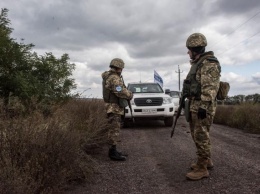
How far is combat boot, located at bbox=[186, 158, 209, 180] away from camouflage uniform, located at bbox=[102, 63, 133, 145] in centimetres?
177

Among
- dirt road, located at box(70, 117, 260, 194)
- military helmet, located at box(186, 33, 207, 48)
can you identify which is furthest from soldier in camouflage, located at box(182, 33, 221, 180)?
dirt road, located at box(70, 117, 260, 194)

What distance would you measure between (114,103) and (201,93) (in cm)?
193

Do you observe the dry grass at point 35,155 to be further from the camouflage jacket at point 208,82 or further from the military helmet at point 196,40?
the military helmet at point 196,40

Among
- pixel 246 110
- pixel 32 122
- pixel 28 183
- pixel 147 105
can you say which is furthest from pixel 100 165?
pixel 246 110

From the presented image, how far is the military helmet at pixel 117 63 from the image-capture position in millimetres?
6012

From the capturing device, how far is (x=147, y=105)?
1084 cm

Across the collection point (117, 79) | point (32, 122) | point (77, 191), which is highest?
point (117, 79)

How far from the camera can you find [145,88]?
12.2 meters

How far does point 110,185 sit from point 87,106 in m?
3.63

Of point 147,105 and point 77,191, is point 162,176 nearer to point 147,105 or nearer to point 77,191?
point 77,191

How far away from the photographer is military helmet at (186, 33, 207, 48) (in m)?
4.71

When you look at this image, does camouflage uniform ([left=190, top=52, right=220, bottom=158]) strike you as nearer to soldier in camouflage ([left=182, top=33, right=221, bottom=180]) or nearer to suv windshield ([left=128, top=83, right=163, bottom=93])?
soldier in camouflage ([left=182, top=33, right=221, bottom=180])

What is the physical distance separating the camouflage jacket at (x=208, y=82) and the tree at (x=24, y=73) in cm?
375

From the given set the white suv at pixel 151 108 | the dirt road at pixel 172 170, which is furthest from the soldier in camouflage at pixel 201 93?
the white suv at pixel 151 108
